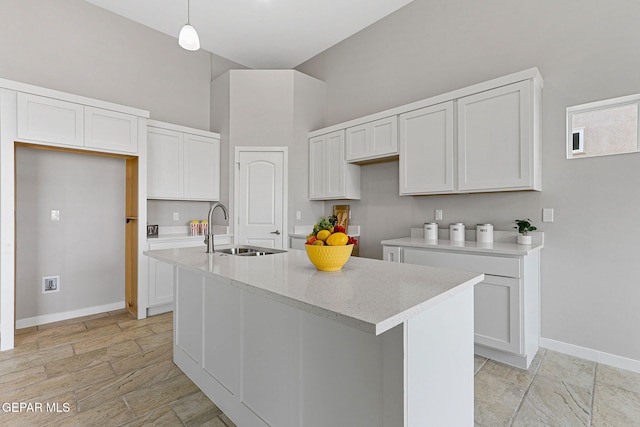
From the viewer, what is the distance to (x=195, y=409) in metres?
1.86

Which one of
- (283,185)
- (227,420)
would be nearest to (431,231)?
(283,185)

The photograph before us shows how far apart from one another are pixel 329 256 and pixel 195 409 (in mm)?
1329

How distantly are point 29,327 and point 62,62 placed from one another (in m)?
2.91

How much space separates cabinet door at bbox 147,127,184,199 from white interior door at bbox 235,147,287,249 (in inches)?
30.0

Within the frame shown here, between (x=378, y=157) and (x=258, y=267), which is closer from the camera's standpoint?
(x=258, y=267)

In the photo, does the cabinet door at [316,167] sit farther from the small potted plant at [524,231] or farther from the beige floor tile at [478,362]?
the beige floor tile at [478,362]

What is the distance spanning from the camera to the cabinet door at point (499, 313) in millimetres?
→ 2287

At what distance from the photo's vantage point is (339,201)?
4.45 meters

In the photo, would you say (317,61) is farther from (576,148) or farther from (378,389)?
(378,389)

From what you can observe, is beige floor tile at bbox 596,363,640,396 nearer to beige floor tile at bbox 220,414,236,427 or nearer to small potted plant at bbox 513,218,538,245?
small potted plant at bbox 513,218,538,245

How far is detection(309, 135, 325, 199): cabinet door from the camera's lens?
4.24 m

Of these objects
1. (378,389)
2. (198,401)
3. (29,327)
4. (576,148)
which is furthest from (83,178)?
(576,148)

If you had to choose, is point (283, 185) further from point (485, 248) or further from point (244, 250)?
point (485, 248)

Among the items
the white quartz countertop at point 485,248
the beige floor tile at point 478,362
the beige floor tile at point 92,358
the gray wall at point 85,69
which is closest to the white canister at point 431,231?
the white quartz countertop at point 485,248
